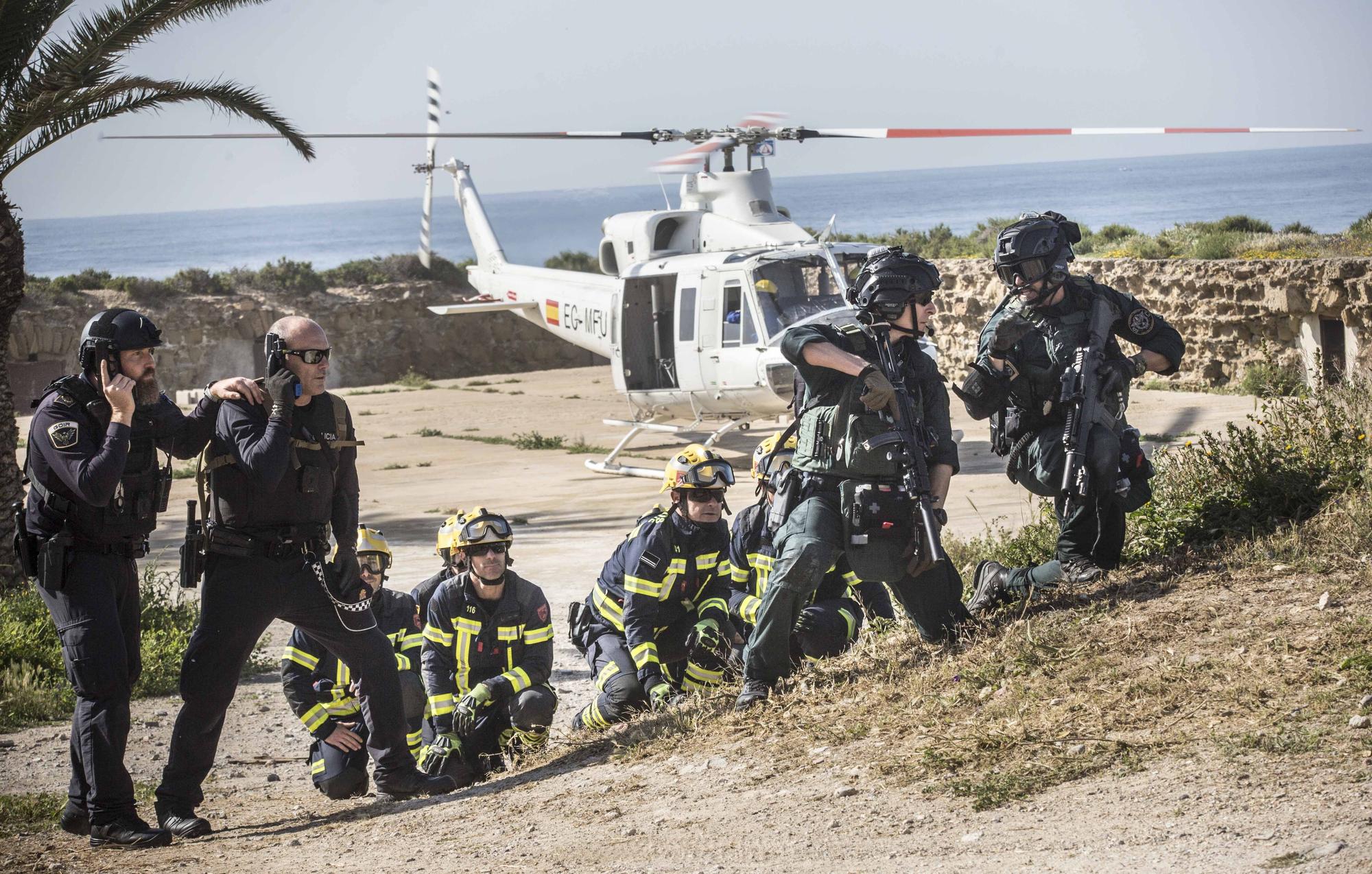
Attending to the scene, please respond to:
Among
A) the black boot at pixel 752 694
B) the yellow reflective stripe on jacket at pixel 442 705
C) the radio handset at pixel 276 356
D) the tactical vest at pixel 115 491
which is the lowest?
the yellow reflective stripe on jacket at pixel 442 705

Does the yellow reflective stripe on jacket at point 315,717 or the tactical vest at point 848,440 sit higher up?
the tactical vest at point 848,440

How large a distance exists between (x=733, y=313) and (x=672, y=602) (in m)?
8.35

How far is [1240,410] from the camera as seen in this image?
16531 mm

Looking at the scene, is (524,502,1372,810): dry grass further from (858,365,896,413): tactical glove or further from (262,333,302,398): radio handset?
(262,333,302,398): radio handset

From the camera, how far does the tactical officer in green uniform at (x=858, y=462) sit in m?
5.52

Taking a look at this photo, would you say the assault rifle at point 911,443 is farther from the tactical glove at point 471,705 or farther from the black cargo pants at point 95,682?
the black cargo pants at point 95,682

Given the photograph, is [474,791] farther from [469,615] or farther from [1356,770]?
[1356,770]

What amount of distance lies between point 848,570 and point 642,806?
86.3 inches

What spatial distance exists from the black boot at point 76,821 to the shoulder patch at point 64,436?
4.51 feet

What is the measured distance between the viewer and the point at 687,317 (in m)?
15.1

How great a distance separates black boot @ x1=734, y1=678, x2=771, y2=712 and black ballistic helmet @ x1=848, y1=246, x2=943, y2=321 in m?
1.64

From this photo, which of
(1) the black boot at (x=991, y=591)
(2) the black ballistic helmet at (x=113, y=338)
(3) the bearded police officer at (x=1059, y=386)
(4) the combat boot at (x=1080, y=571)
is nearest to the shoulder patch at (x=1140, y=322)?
(3) the bearded police officer at (x=1059, y=386)

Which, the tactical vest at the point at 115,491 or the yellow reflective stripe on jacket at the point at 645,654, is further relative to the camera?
the yellow reflective stripe on jacket at the point at 645,654

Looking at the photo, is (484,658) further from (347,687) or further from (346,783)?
(346,783)
